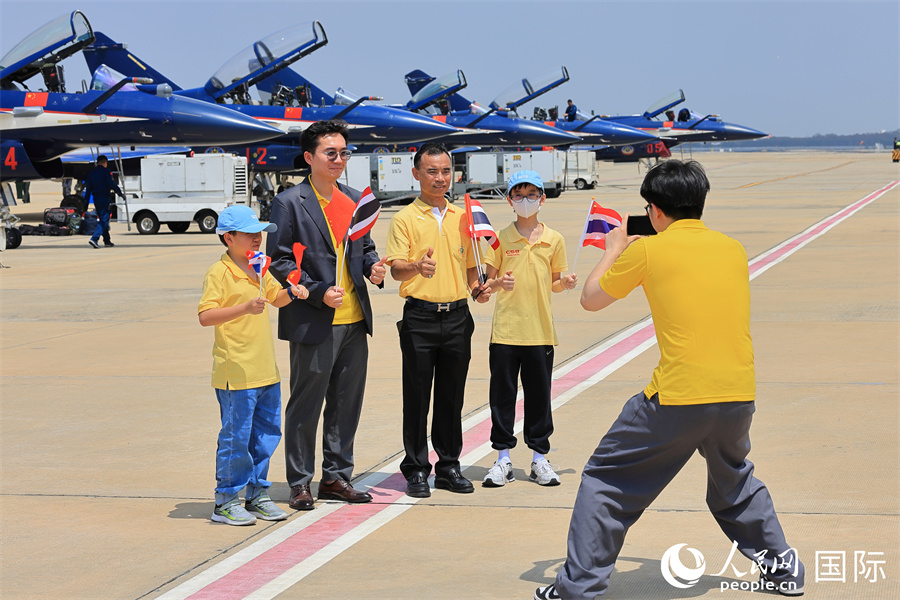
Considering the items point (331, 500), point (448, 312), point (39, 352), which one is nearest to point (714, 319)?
point (448, 312)

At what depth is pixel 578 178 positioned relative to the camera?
48.3 m

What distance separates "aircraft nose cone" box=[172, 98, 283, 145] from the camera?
25000 mm

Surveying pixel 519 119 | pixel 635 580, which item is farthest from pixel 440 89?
pixel 635 580

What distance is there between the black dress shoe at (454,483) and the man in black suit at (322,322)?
460 millimetres

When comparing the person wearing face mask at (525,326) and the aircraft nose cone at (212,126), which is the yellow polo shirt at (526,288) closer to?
the person wearing face mask at (525,326)

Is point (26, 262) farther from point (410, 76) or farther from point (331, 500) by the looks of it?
point (410, 76)

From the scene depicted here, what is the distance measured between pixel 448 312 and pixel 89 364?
17.4 ft

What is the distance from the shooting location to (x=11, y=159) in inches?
986

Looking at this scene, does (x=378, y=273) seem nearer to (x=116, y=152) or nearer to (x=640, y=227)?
(x=640, y=227)

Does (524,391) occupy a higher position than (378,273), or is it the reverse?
(378,273)

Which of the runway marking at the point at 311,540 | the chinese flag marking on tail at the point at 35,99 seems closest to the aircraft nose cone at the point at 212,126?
the chinese flag marking on tail at the point at 35,99

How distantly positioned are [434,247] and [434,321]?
408mm

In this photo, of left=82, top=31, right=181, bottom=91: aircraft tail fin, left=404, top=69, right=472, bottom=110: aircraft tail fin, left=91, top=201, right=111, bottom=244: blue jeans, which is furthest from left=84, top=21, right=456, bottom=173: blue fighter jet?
left=404, top=69, right=472, bottom=110: aircraft tail fin

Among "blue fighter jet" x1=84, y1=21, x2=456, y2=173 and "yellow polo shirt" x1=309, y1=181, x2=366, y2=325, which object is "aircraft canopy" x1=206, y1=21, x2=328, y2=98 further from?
"yellow polo shirt" x1=309, y1=181, x2=366, y2=325
